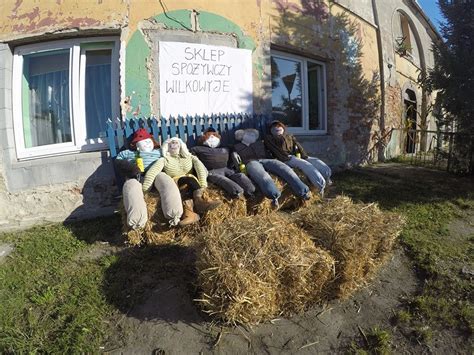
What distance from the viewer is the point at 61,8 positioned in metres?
4.98

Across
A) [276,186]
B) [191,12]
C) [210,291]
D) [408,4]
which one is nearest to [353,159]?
[276,186]

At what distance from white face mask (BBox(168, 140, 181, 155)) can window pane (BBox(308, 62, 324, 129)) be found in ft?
12.8

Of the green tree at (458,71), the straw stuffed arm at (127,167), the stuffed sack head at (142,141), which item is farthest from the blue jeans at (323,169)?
the green tree at (458,71)

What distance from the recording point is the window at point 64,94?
516cm

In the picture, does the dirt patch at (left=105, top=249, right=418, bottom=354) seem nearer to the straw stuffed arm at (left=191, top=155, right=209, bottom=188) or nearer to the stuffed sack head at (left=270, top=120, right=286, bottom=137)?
the straw stuffed arm at (left=191, top=155, right=209, bottom=188)

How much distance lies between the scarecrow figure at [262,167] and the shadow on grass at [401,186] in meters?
1.26

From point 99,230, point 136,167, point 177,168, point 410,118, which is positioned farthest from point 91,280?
point 410,118

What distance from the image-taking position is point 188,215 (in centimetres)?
377

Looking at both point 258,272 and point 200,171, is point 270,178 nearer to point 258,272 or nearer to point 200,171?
point 200,171

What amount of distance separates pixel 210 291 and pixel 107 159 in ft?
10.7

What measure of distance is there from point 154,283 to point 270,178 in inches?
78.0

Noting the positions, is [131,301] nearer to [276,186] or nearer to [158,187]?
[158,187]

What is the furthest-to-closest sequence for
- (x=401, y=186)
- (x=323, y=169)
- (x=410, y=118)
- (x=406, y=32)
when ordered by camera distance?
(x=406, y=32) < (x=410, y=118) < (x=401, y=186) < (x=323, y=169)

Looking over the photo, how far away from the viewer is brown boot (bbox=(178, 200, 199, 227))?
3.70 m
